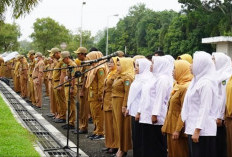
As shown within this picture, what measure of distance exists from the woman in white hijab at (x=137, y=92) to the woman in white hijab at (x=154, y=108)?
0.24 metres

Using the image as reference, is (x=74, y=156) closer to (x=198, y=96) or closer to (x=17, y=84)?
(x=198, y=96)

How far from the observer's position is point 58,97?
1172cm

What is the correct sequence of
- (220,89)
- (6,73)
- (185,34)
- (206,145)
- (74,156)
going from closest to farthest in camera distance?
(206,145) < (220,89) < (74,156) < (6,73) < (185,34)

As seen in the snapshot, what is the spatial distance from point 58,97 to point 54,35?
4786 cm

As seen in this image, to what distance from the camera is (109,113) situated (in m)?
8.05

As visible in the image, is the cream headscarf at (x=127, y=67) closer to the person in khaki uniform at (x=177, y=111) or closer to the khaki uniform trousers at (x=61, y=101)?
the person in khaki uniform at (x=177, y=111)

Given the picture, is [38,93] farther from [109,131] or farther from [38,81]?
[109,131]

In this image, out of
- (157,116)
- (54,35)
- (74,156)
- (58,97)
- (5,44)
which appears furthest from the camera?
(54,35)

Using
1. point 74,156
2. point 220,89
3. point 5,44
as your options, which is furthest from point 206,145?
point 5,44

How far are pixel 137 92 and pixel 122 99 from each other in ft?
2.35

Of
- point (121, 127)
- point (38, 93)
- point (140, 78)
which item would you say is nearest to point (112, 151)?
point (121, 127)

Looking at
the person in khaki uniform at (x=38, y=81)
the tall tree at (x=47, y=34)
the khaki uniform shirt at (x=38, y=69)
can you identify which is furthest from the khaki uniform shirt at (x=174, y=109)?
the tall tree at (x=47, y=34)

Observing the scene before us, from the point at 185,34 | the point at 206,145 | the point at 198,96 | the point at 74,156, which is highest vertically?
the point at 185,34

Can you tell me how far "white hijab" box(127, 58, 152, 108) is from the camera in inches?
266
